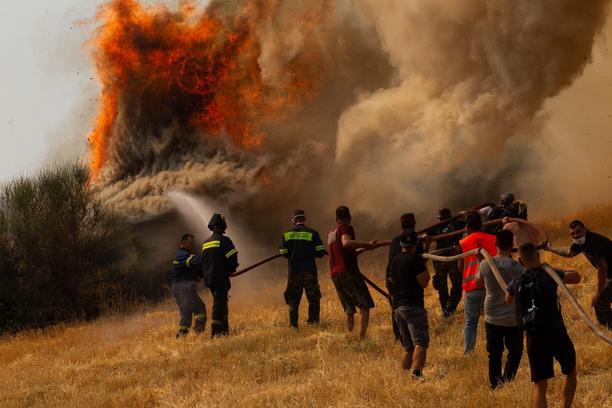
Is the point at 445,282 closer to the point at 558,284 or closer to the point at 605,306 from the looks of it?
the point at 605,306

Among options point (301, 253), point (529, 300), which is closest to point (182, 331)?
point (301, 253)

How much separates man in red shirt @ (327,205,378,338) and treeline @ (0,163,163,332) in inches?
424

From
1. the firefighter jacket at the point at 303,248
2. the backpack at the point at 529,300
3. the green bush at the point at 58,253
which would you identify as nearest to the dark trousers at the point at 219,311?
the firefighter jacket at the point at 303,248

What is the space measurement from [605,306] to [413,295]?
3.02m

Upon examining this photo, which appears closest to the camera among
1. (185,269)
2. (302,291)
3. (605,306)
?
(605,306)

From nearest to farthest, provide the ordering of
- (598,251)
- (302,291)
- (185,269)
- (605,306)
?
(598,251) < (605,306) < (302,291) < (185,269)

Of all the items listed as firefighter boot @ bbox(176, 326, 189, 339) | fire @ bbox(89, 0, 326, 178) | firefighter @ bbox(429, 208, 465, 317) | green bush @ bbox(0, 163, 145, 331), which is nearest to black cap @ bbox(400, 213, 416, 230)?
firefighter @ bbox(429, 208, 465, 317)

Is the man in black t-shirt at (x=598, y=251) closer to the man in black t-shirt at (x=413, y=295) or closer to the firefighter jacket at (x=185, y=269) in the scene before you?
the man in black t-shirt at (x=413, y=295)

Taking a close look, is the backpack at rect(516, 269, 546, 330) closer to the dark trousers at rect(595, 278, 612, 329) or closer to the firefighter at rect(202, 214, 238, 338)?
the dark trousers at rect(595, 278, 612, 329)

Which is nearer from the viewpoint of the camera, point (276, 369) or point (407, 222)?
point (407, 222)

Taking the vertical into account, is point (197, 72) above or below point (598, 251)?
above

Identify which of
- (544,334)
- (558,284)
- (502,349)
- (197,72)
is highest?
(197,72)

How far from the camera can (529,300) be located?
5551 millimetres

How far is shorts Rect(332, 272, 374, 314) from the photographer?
9.59m
